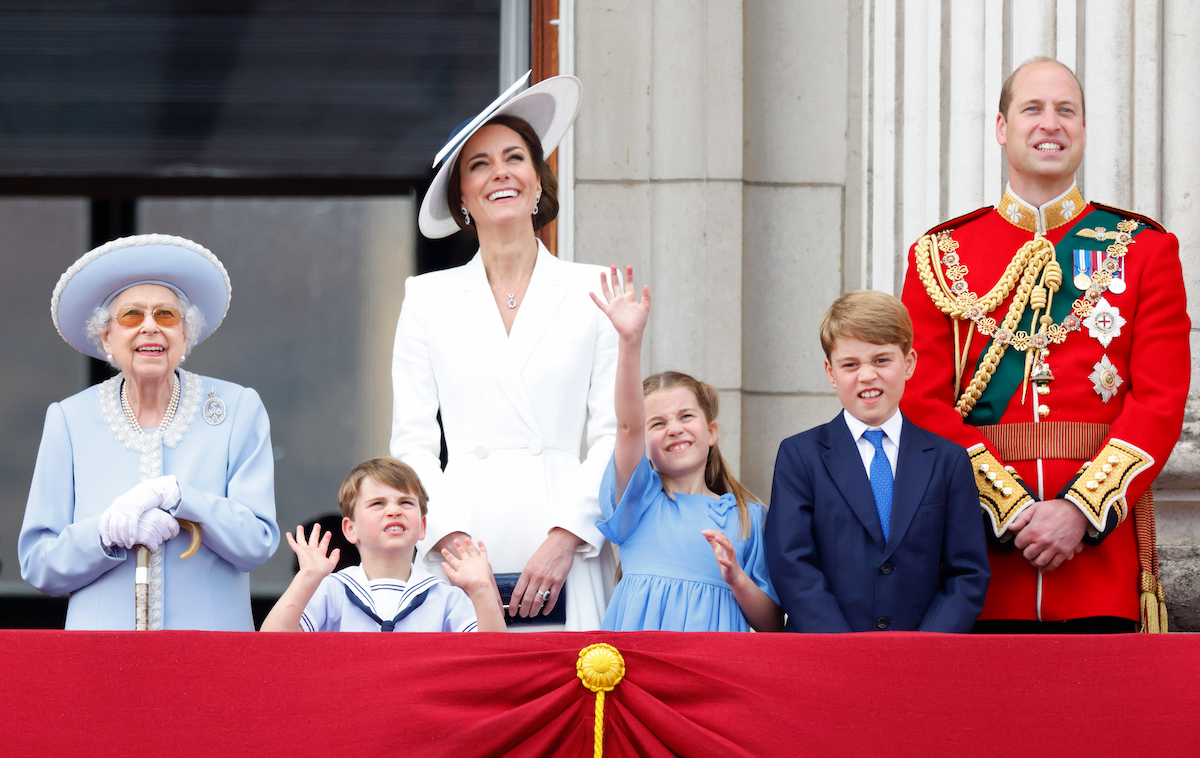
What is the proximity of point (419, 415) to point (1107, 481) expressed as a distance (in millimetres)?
1562

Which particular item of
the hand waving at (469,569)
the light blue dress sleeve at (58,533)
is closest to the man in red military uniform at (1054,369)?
the hand waving at (469,569)

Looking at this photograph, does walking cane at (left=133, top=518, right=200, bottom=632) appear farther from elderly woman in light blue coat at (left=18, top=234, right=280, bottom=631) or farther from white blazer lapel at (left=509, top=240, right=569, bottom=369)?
white blazer lapel at (left=509, top=240, right=569, bottom=369)

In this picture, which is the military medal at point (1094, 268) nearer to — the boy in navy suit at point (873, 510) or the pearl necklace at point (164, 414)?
the boy in navy suit at point (873, 510)

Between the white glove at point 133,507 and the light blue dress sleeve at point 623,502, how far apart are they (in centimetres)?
92

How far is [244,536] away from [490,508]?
21.7 inches

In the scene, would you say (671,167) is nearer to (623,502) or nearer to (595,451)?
(595,451)

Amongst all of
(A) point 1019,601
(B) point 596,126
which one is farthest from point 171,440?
(B) point 596,126

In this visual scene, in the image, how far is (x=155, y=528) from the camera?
113 inches

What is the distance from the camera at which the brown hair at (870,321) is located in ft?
9.61

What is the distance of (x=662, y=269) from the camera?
4730mm

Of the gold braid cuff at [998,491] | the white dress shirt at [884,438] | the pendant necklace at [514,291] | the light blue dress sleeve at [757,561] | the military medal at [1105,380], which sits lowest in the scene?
the light blue dress sleeve at [757,561]

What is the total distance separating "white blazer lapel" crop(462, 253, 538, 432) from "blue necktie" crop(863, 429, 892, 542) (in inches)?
31.3

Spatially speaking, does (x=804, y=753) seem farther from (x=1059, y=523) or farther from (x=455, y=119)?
(x=455, y=119)

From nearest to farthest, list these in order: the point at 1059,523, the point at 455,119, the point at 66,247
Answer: the point at 1059,523 < the point at 455,119 < the point at 66,247
